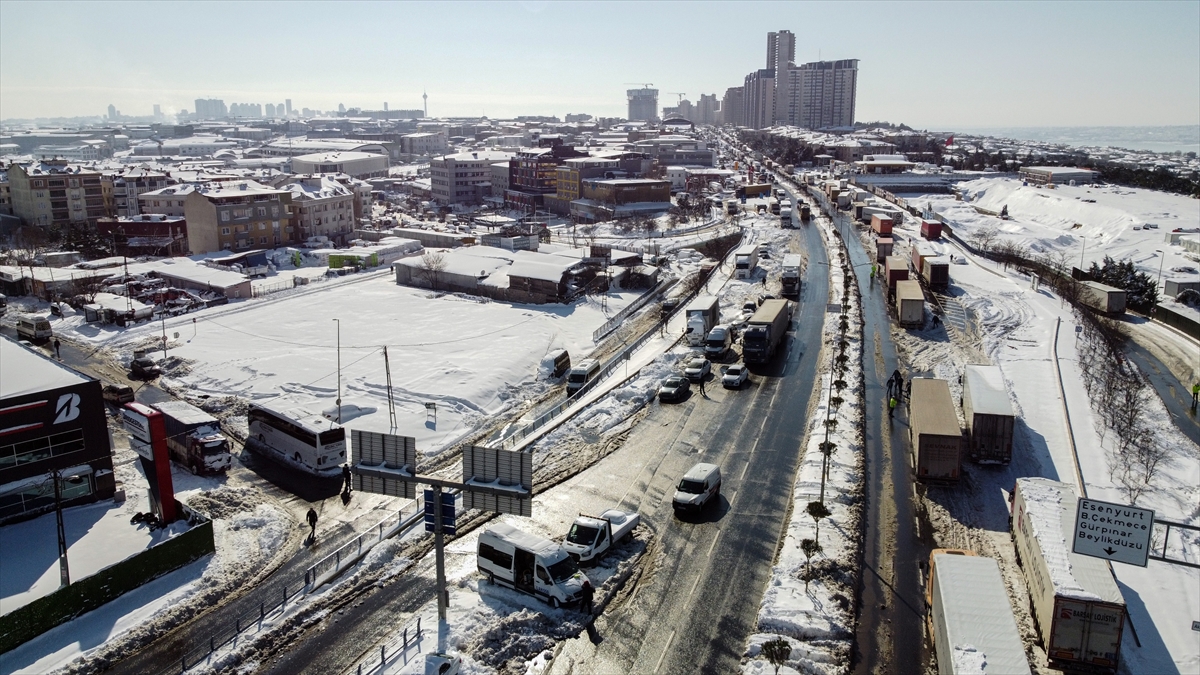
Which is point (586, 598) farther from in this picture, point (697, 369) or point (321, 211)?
point (321, 211)

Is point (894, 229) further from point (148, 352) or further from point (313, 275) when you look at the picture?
point (148, 352)

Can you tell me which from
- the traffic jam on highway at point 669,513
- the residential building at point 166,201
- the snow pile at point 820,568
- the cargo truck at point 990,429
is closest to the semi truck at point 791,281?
the traffic jam on highway at point 669,513

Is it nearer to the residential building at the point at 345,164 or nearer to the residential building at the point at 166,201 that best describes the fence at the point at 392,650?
the residential building at the point at 166,201

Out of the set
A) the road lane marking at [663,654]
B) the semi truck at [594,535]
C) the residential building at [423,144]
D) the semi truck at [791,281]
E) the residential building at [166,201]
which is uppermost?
the residential building at [423,144]

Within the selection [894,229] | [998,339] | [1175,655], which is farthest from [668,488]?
[894,229]

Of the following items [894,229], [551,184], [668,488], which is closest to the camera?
[668,488]

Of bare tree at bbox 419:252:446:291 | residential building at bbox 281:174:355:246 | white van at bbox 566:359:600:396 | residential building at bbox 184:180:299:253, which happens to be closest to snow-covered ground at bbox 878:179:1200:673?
white van at bbox 566:359:600:396
